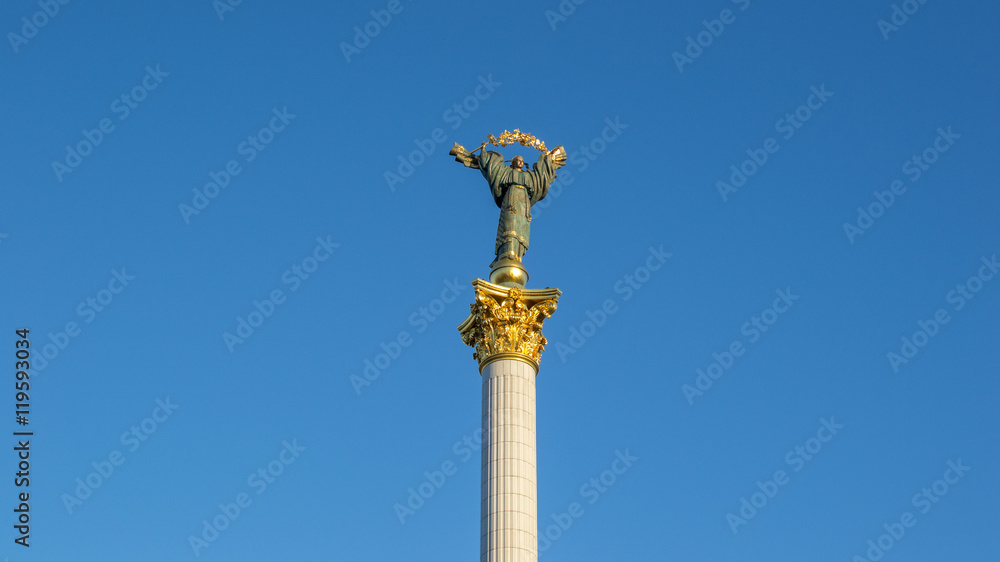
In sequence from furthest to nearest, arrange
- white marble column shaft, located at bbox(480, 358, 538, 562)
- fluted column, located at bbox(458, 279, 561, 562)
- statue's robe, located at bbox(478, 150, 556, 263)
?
statue's robe, located at bbox(478, 150, 556, 263) < fluted column, located at bbox(458, 279, 561, 562) < white marble column shaft, located at bbox(480, 358, 538, 562)

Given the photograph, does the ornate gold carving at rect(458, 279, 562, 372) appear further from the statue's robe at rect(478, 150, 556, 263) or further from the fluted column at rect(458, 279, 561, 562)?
the statue's robe at rect(478, 150, 556, 263)

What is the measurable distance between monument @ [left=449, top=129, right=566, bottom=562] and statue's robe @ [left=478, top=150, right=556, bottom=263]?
0.03m

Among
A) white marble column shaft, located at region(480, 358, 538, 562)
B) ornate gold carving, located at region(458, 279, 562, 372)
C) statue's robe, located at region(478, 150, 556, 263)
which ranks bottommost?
white marble column shaft, located at region(480, 358, 538, 562)

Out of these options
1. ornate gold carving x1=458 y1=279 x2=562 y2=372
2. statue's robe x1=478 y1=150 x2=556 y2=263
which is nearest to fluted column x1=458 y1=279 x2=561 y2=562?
ornate gold carving x1=458 y1=279 x2=562 y2=372

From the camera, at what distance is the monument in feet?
117

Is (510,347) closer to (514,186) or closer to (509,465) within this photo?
(509,465)

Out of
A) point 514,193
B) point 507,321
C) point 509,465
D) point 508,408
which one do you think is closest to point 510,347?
point 507,321

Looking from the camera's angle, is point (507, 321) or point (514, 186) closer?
point (507, 321)

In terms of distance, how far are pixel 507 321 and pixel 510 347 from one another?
874 millimetres

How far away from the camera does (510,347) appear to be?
38500 millimetres

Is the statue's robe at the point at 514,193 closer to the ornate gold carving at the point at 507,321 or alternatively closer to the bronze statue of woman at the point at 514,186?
the bronze statue of woman at the point at 514,186

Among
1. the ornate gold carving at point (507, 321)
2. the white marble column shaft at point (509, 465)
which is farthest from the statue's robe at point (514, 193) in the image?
the white marble column shaft at point (509, 465)

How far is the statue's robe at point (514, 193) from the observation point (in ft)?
135

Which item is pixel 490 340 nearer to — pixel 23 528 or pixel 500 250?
pixel 500 250
